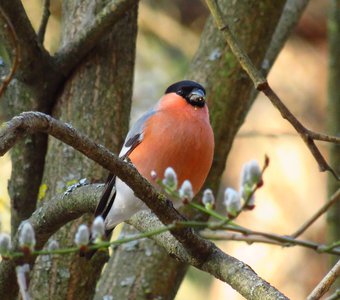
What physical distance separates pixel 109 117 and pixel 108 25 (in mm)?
393

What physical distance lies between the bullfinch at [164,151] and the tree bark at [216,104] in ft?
1.13

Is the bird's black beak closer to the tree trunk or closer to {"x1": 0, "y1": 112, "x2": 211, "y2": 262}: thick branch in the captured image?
the tree trunk

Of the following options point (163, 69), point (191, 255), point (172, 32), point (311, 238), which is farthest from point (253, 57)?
point (163, 69)

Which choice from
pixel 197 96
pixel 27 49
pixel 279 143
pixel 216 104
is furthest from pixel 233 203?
pixel 279 143

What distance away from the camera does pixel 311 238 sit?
6324mm

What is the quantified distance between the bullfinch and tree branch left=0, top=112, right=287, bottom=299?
0.58 metres

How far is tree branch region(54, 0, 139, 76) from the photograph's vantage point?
10.9 feet

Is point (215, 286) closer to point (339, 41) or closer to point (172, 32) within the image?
point (172, 32)

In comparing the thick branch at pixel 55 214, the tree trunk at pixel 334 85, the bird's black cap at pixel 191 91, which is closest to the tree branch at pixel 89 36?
the bird's black cap at pixel 191 91

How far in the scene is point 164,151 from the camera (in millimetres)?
3066

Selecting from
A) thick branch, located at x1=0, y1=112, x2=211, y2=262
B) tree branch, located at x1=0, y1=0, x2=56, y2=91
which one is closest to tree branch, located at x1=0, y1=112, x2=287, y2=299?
thick branch, located at x1=0, y1=112, x2=211, y2=262

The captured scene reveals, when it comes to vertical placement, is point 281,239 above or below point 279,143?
below

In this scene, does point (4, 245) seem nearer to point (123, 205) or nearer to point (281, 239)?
point (281, 239)

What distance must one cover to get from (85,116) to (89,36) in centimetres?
34
